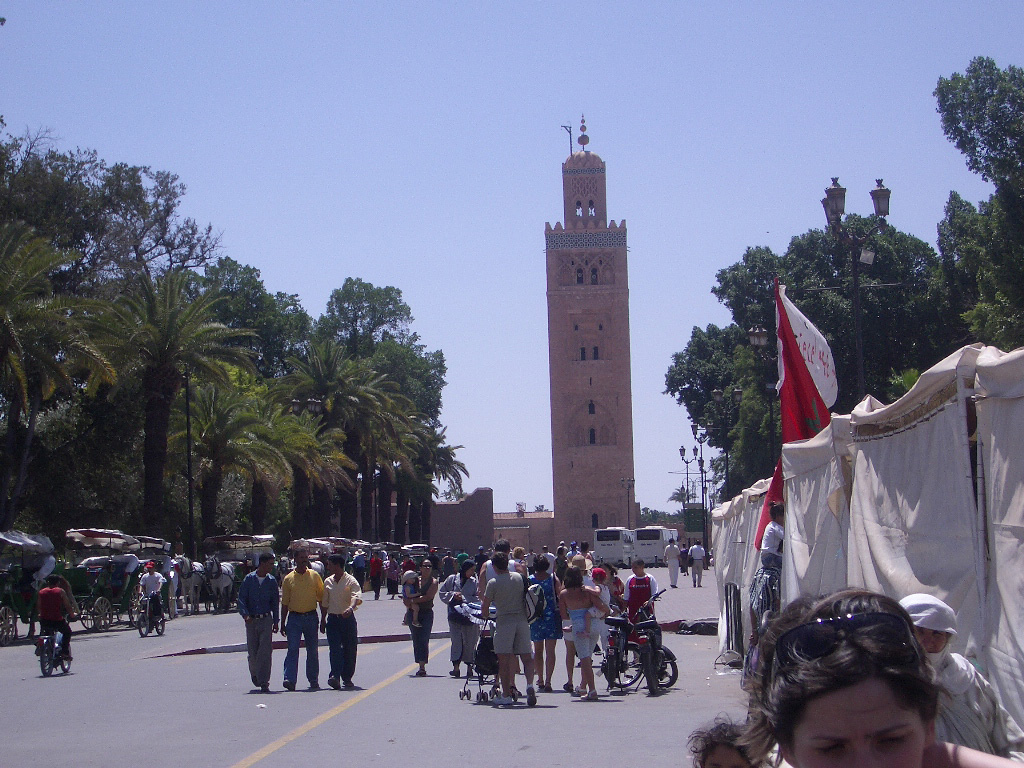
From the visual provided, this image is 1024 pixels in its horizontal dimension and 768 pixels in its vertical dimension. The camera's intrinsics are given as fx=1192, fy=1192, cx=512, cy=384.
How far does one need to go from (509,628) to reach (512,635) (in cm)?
8

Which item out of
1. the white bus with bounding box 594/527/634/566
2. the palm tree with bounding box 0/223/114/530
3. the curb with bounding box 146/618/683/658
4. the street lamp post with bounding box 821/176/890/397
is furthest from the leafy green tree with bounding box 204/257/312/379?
the street lamp post with bounding box 821/176/890/397

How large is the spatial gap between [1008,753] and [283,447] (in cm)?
3874

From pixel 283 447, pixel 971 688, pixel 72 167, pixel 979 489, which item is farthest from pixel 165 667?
pixel 72 167

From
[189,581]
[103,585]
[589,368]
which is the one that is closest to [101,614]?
[103,585]

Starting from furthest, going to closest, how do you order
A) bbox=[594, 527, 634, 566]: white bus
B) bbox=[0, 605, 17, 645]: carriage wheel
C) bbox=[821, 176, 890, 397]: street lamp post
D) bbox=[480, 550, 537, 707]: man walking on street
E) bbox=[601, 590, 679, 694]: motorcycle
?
1. bbox=[594, 527, 634, 566]: white bus
2. bbox=[0, 605, 17, 645]: carriage wheel
3. bbox=[821, 176, 890, 397]: street lamp post
4. bbox=[601, 590, 679, 694]: motorcycle
5. bbox=[480, 550, 537, 707]: man walking on street

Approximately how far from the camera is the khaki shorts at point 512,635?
485 inches

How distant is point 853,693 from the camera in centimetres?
201

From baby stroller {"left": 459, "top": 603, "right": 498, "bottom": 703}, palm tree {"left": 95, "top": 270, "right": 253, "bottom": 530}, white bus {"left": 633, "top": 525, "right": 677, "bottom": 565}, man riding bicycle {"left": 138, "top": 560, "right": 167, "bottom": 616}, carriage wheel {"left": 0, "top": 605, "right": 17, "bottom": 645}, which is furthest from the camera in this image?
white bus {"left": 633, "top": 525, "right": 677, "bottom": 565}

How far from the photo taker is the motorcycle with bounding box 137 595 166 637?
2358 cm

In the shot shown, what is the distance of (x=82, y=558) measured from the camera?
3033cm

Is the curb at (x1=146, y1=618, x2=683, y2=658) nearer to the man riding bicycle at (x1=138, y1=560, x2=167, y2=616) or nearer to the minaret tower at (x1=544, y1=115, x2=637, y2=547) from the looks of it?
the man riding bicycle at (x1=138, y1=560, x2=167, y2=616)

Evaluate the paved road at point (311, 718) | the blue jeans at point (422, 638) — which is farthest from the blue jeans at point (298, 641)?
the blue jeans at point (422, 638)

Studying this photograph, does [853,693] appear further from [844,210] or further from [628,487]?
[628,487]

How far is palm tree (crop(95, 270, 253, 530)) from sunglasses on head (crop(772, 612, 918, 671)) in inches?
1214
